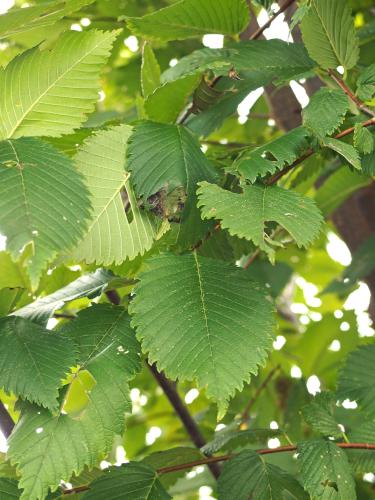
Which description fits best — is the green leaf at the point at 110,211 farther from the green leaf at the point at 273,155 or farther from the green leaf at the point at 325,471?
the green leaf at the point at 325,471

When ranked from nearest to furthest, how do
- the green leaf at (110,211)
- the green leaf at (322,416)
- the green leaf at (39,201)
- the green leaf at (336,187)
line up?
the green leaf at (39,201)
the green leaf at (110,211)
the green leaf at (322,416)
the green leaf at (336,187)

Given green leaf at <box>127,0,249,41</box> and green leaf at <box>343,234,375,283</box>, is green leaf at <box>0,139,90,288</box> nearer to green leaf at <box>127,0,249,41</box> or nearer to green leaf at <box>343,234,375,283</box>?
green leaf at <box>127,0,249,41</box>

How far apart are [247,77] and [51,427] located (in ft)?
1.35

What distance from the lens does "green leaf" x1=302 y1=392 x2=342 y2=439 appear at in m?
0.72

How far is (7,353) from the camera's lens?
60 cm

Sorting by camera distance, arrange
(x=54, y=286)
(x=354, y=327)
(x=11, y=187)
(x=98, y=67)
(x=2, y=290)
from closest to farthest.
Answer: (x=11, y=187) < (x=98, y=67) < (x=2, y=290) < (x=54, y=286) < (x=354, y=327)

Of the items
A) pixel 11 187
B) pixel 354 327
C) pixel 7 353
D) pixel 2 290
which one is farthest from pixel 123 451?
pixel 11 187

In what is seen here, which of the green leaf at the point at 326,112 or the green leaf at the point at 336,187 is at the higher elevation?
the green leaf at the point at 326,112

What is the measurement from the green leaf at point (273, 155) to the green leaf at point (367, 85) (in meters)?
0.08

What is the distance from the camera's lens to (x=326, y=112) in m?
0.66

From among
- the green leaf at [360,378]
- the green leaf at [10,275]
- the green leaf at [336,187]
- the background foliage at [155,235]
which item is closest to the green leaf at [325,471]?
the background foliage at [155,235]

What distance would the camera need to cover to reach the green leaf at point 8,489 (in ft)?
2.02

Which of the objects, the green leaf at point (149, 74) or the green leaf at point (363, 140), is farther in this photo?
the green leaf at point (149, 74)

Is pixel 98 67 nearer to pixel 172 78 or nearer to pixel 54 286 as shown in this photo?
pixel 172 78
